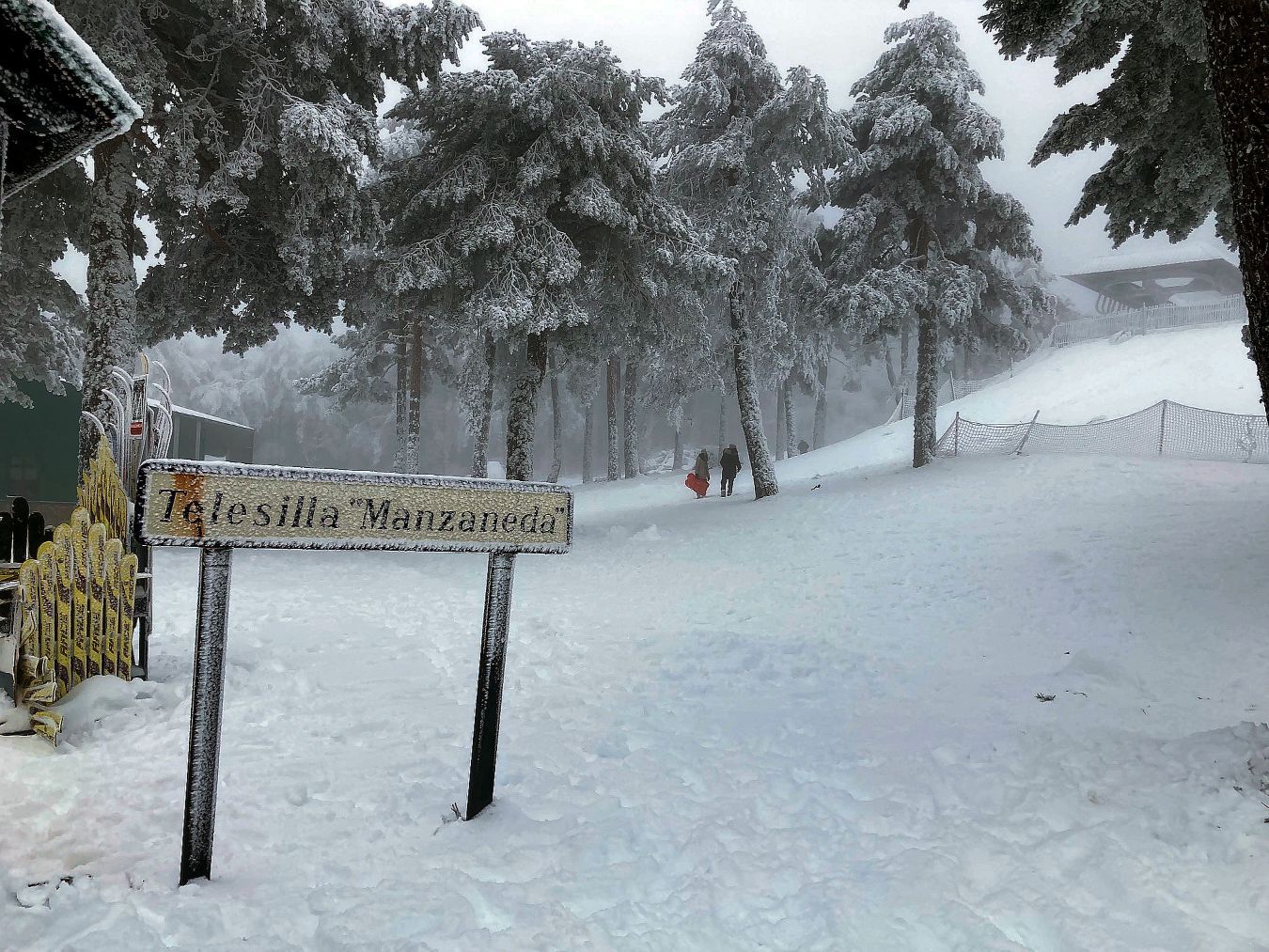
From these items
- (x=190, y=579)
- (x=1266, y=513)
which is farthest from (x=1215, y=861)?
(x=190, y=579)

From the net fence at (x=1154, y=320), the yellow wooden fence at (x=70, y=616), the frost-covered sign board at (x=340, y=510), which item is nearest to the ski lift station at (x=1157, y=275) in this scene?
the net fence at (x=1154, y=320)

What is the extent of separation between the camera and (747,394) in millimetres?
17016

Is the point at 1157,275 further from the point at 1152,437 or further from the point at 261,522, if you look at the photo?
the point at 261,522

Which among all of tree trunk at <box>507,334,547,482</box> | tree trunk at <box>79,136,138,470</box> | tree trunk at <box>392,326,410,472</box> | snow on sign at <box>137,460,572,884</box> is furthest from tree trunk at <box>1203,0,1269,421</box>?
tree trunk at <box>392,326,410,472</box>

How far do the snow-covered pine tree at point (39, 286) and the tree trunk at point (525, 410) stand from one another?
7.40 m

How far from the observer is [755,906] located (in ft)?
10.6

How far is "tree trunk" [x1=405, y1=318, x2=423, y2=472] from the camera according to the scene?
20.7m

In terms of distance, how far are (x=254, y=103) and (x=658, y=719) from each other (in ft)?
35.6

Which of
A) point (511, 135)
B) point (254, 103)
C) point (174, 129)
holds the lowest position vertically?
point (174, 129)

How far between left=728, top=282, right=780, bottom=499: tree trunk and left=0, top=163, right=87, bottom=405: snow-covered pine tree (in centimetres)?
1243

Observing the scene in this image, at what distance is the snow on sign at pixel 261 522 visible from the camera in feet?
9.27

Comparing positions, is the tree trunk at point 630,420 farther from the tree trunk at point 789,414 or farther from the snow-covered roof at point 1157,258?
the snow-covered roof at point 1157,258

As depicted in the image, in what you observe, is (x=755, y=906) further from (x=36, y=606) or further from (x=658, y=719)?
(x=36, y=606)

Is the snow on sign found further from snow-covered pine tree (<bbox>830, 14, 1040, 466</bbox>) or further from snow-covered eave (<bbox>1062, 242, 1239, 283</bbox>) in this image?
snow-covered eave (<bbox>1062, 242, 1239, 283</bbox>)
